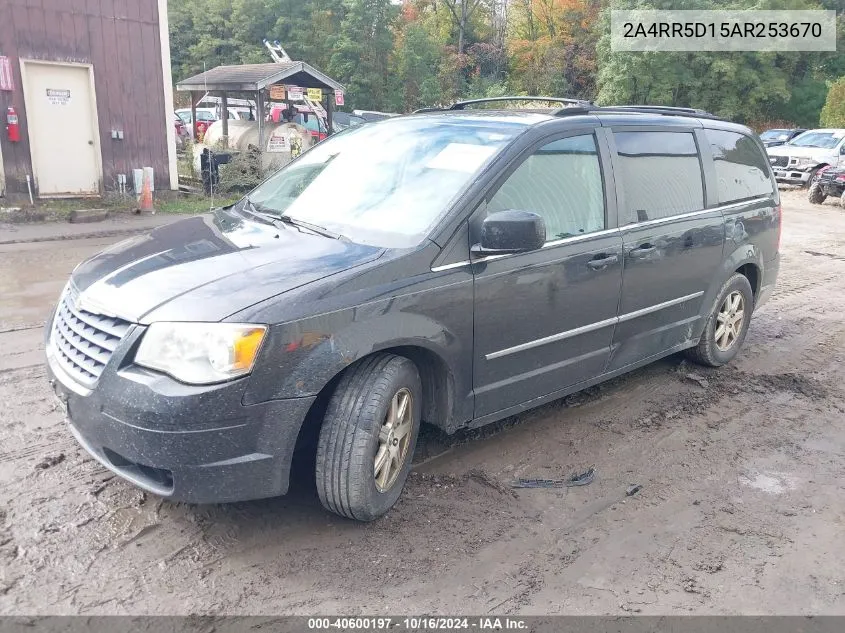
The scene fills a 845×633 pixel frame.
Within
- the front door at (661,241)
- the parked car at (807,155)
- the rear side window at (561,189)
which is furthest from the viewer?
the parked car at (807,155)

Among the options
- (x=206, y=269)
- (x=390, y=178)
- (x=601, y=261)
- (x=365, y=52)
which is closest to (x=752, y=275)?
(x=601, y=261)

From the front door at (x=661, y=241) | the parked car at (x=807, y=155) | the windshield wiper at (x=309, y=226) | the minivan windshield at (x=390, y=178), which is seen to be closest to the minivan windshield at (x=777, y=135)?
the parked car at (x=807, y=155)

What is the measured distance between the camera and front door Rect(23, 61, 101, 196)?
12383 mm

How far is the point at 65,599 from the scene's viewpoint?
2752 millimetres

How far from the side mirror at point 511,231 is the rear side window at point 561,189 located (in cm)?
21

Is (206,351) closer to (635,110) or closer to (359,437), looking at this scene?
(359,437)

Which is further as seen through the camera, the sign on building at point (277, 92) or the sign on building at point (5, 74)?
the sign on building at point (277, 92)

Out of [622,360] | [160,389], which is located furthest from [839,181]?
[160,389]

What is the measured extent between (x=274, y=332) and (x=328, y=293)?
0.31 metres

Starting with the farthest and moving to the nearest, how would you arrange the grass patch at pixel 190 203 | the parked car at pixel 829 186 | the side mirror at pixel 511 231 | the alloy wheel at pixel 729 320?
the parked car at pixel 829 186 → the grass patch at pixel 190 203 → the alloy wheel at pixel 729 320 → the side mirror at pixel 511 231

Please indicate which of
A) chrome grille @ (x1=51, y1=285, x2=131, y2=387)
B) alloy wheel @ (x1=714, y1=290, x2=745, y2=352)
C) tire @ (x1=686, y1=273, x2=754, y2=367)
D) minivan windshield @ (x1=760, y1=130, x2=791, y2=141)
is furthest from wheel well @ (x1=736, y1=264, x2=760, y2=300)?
minivan windshield @ (x1=760, y1=130, x2=791, y2=141)

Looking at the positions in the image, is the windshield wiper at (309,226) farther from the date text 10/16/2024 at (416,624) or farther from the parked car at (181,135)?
the parked car at (181,135)

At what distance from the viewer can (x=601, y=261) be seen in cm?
423

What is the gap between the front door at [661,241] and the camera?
177 inches
